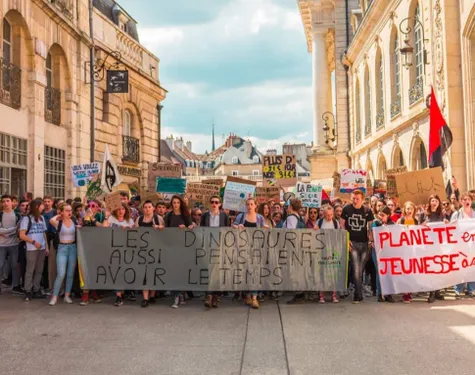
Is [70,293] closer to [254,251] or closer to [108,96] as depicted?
[254,251]

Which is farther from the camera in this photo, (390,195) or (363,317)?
(390,195)

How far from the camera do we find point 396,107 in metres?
21.7

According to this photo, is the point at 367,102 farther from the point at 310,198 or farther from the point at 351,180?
the point at 310,198

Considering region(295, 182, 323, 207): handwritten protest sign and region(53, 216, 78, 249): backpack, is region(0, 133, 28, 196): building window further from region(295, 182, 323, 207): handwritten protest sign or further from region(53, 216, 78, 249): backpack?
region(295, 182, 323, 207): handwritten protest sign

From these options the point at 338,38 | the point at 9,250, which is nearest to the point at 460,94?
the point at 9,250

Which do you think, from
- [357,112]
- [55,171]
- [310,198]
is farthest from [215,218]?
[357,112]

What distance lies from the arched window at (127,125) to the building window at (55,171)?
18.6 feet

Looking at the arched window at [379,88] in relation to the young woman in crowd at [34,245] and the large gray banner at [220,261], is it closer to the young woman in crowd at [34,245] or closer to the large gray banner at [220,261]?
the large gray banner at [220,261]

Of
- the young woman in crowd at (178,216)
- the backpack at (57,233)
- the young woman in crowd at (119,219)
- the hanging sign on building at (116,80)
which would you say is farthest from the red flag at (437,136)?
the hanging sign on building at (116,80)

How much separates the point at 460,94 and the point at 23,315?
39.6 ft

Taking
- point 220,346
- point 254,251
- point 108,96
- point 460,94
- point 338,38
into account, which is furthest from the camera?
point 338,38

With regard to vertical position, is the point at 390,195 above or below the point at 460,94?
below

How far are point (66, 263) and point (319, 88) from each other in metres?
30.4

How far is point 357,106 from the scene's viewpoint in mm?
Answer: 32781
